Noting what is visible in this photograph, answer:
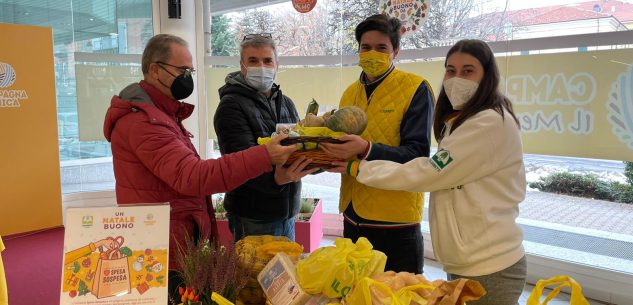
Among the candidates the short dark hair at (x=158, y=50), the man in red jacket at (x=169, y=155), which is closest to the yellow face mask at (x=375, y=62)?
the man in red jacket at (x=169, y=155)

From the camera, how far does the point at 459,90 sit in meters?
1.68

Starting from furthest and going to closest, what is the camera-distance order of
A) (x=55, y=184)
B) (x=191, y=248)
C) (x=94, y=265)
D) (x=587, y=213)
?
(x=55, y=184), (x=587, y=213), (x=191, y=248), (x=94, y=265)

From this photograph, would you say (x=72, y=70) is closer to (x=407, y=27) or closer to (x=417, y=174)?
(x=407, y=27)

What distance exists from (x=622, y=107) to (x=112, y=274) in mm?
3472

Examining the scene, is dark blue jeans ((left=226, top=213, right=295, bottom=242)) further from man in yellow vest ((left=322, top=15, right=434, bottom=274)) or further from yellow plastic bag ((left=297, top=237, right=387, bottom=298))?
yellow plastic bag ((left=297, top=237, right=387, bottom=298))

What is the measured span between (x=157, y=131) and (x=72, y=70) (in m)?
4.78

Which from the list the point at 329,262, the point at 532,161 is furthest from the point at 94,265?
the point at 532,161

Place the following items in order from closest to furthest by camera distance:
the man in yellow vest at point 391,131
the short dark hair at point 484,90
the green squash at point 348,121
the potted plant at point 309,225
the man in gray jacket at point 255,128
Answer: the short dark hair at point 484,90, the green squash at point 348,121, the man in yellow vest at point 391,131, the man in gray jacket at point 255,128, the potted plant at point 309,225

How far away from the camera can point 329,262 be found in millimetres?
1229

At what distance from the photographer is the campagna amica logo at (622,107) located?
3.20m

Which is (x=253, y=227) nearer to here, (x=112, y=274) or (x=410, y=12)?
(x=112, y=274)

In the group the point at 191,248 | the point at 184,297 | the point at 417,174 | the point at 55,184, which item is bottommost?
the point at 55,184

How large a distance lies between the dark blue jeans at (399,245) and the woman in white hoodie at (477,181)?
24 cm

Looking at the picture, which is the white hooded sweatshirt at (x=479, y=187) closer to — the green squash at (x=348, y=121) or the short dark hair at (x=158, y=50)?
the green squash at (x=348, y=121)
